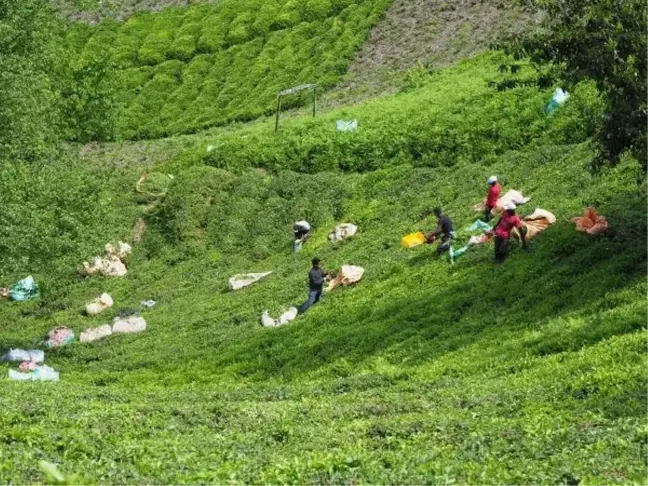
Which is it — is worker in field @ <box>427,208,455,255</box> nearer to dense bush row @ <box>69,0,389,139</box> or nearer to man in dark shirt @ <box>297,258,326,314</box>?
man in dark shirt @ <box>297,258,326,314</box>

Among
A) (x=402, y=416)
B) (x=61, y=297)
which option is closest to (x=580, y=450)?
(x=402, y=416)

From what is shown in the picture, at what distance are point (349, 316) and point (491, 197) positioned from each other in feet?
21.9

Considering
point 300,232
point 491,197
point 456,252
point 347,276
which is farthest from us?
point 300,232

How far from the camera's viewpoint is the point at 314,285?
31641mm

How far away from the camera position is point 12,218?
29.7 meters

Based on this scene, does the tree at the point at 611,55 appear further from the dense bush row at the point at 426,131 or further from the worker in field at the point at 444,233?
the dense bush row at the point at 426,131

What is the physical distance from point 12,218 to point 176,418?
41.7 feet

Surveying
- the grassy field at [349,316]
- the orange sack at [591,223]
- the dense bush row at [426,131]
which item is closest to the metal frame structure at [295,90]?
the dense bush row at [426,131]

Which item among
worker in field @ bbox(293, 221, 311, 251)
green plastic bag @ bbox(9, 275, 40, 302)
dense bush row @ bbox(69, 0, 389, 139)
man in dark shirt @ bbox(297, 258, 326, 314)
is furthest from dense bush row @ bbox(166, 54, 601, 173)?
green plastic bag @ bbox(9, 275, 40, 302)

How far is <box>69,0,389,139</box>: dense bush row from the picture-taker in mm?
57812

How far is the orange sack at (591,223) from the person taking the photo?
90.1 feet

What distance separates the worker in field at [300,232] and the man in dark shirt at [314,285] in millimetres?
7340

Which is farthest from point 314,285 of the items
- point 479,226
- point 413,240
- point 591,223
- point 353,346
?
point 591,223

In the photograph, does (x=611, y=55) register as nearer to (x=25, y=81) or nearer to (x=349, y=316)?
(x=349, y=316)
